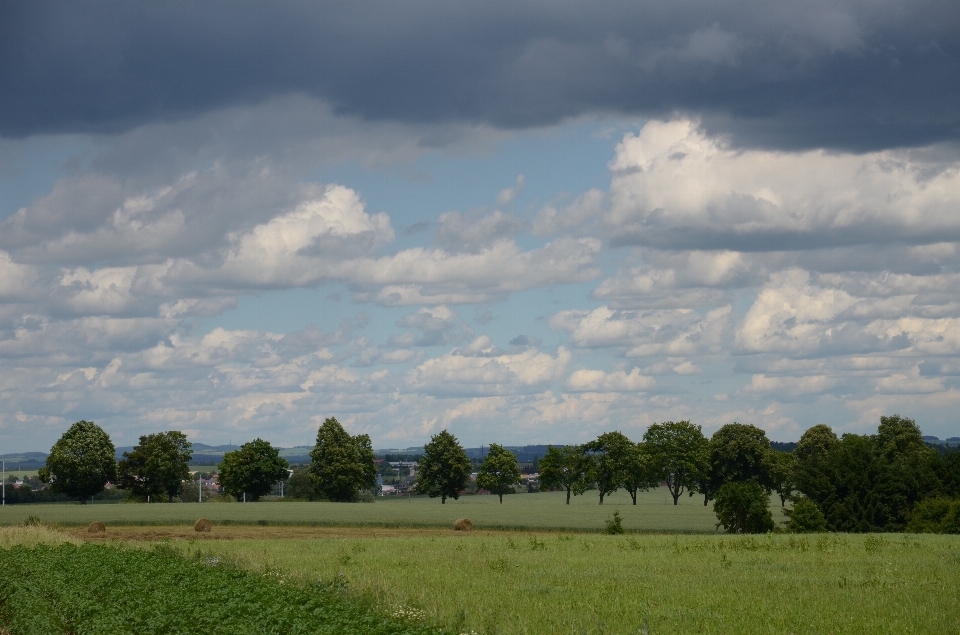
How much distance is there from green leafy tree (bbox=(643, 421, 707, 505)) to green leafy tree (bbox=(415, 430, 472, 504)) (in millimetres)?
23292

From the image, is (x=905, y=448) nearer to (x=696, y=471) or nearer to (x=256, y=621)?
(x=696, y=471)

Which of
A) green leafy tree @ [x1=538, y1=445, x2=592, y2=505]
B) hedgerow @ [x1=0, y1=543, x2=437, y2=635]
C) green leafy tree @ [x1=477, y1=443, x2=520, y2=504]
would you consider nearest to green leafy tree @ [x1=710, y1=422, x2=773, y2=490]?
green leafy tree @ [x1=538, y1=445, x2=592, y2=505]

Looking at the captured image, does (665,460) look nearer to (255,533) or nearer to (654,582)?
(255,533)

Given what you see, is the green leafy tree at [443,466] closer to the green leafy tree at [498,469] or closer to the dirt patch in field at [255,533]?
the green leafy tree at [498,469]

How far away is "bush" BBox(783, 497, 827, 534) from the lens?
5825cm

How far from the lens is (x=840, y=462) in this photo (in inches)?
2635

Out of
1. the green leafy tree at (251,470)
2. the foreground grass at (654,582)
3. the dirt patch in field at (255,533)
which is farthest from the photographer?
the green leafy tree at (251,470)

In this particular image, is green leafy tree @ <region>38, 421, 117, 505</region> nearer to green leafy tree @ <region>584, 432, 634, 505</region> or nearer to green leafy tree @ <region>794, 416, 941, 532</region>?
green leafy tree @ <region>584, 432, 634, 505</region>

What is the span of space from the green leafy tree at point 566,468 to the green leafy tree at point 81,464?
178ft

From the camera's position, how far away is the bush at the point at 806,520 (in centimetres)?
5825

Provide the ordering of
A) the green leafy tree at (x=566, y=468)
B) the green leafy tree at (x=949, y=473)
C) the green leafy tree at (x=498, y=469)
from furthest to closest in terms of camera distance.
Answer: the green leafy tree at (x=498, y=469), the green leafy tree at (x=566, y=468), the green leafy tree at (x=949, y=473)

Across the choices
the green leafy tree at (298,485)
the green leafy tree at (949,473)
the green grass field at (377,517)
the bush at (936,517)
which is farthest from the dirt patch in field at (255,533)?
the green leafy tree at (298,485)

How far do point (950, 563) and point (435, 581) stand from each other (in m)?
16.3

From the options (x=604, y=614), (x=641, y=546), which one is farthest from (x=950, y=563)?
(x=604, y=614)
